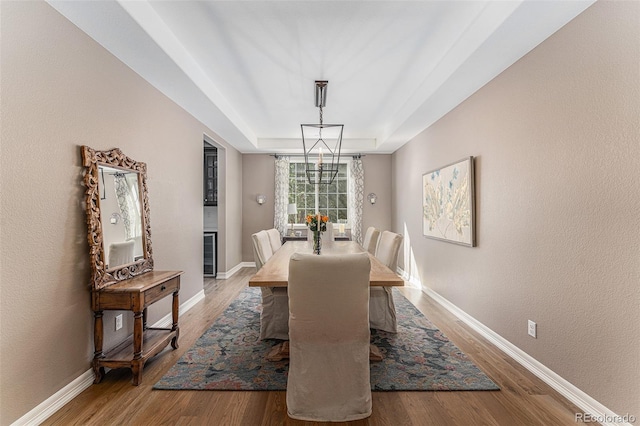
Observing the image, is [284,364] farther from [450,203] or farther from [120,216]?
[450,203]

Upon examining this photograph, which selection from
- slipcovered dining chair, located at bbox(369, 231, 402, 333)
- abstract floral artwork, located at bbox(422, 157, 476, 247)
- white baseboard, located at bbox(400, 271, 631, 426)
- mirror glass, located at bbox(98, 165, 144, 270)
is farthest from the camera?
abstract floral artwork, located at bbox(422, 157, 476, 247)

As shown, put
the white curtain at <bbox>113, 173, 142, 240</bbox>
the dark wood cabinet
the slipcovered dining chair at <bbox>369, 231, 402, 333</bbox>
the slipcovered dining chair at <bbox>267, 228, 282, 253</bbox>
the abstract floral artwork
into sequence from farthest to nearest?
1. the dark wood cabinet
2. the slipcovered dining chair at <bbox>267, 228, 282, 253</bbox>
3. the abstract floral artwork
4. the slipcovered dining chair at <bbox>369, 231, 402, 333</bbox>
5. the white curtain at <bbox>113, 173, 142, 240</bbox>

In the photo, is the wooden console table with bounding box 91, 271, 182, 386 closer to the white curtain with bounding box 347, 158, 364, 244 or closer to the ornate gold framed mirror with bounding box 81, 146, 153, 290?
the ornate gold framed mirror with bounding box 81, 146, 153, 290

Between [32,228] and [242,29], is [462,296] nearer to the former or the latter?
[242,29]

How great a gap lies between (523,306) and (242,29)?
322cm

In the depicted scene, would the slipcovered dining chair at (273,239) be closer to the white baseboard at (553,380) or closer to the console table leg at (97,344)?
the console table leg at (97,344)

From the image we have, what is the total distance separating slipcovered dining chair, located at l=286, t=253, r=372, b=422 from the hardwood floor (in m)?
0.13

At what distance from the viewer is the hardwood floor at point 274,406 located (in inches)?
71.1

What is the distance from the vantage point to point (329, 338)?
72.8 inches

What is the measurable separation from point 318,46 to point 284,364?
2.77 meters

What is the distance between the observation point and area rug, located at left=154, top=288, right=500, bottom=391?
2.16m

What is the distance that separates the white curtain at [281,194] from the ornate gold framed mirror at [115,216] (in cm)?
380

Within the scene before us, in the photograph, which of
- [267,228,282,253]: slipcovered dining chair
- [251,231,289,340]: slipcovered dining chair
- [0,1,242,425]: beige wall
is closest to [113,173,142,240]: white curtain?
[0,1,242,425]: beige wall

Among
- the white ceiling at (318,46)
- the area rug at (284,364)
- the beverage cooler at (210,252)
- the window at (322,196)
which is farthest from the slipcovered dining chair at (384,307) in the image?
the window at (322,196)
